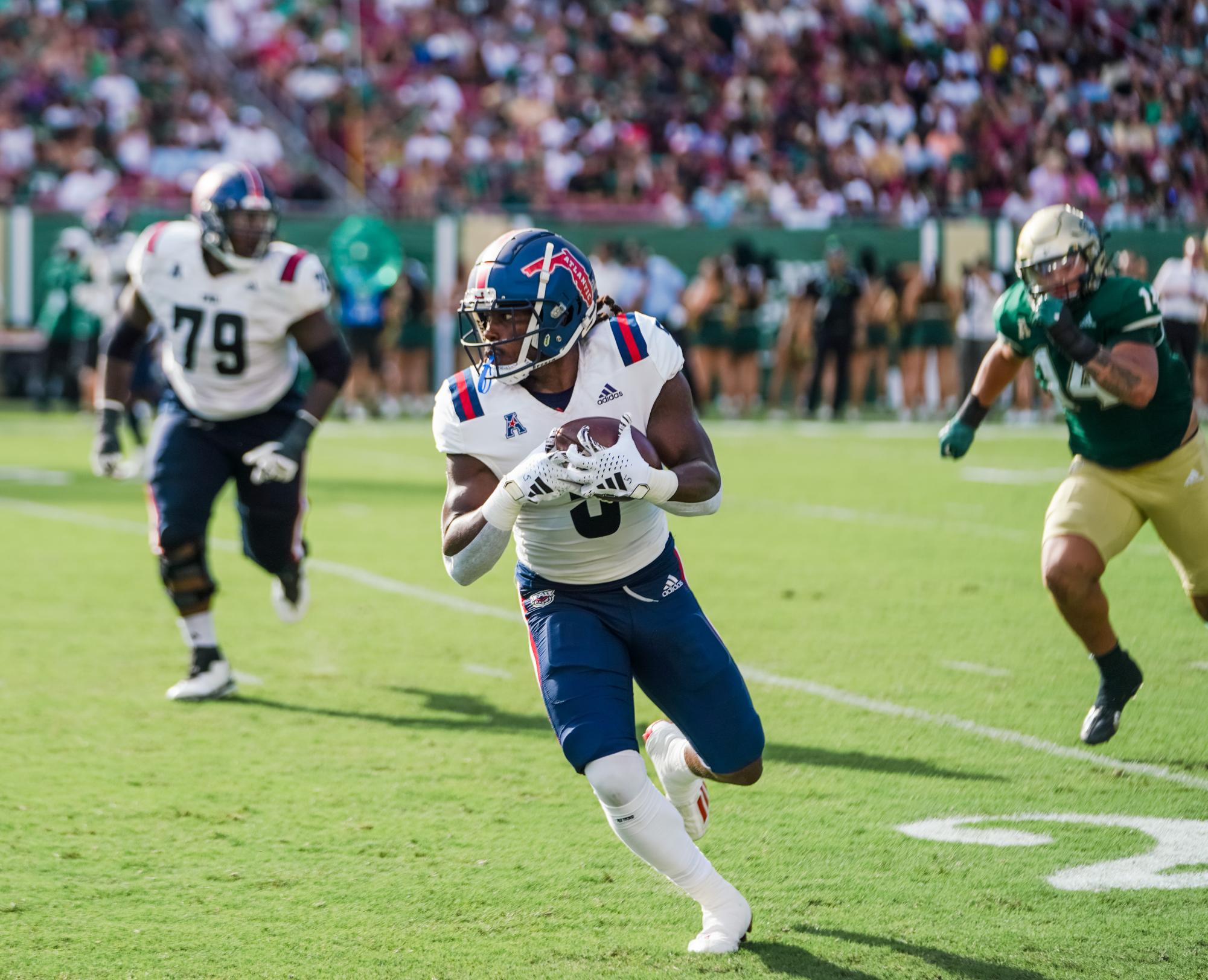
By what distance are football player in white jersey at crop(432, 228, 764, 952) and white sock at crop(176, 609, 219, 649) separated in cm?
255

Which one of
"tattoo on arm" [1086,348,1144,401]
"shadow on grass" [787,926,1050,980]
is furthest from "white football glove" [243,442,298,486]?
"shadow on grass" [787,926,1050,980]

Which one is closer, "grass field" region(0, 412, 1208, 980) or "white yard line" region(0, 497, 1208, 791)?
"grass field" region(0, 412, 1208, 980)

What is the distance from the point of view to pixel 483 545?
3.57m

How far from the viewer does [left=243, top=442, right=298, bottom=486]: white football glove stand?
5.79m

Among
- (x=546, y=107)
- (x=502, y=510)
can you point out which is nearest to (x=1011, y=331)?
(x=502, y=510)

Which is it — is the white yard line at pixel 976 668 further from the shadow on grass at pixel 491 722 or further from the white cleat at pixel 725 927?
the white cleat at pixel 725 927

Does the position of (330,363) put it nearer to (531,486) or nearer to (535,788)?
(535,788)

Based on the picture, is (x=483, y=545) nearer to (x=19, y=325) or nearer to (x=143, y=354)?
(x=143, y=354)

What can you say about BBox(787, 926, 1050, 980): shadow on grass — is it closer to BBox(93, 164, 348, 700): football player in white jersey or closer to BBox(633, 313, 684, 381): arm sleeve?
BBox(633, 313, 684, 381): arm sleeve

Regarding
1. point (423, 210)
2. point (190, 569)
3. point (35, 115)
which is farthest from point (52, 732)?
point (35, 115)

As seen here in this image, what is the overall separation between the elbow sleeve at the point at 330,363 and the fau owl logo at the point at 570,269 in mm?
2650

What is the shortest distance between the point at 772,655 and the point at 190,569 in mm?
2286

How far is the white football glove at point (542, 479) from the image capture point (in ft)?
11.1

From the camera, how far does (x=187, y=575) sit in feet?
20.0
